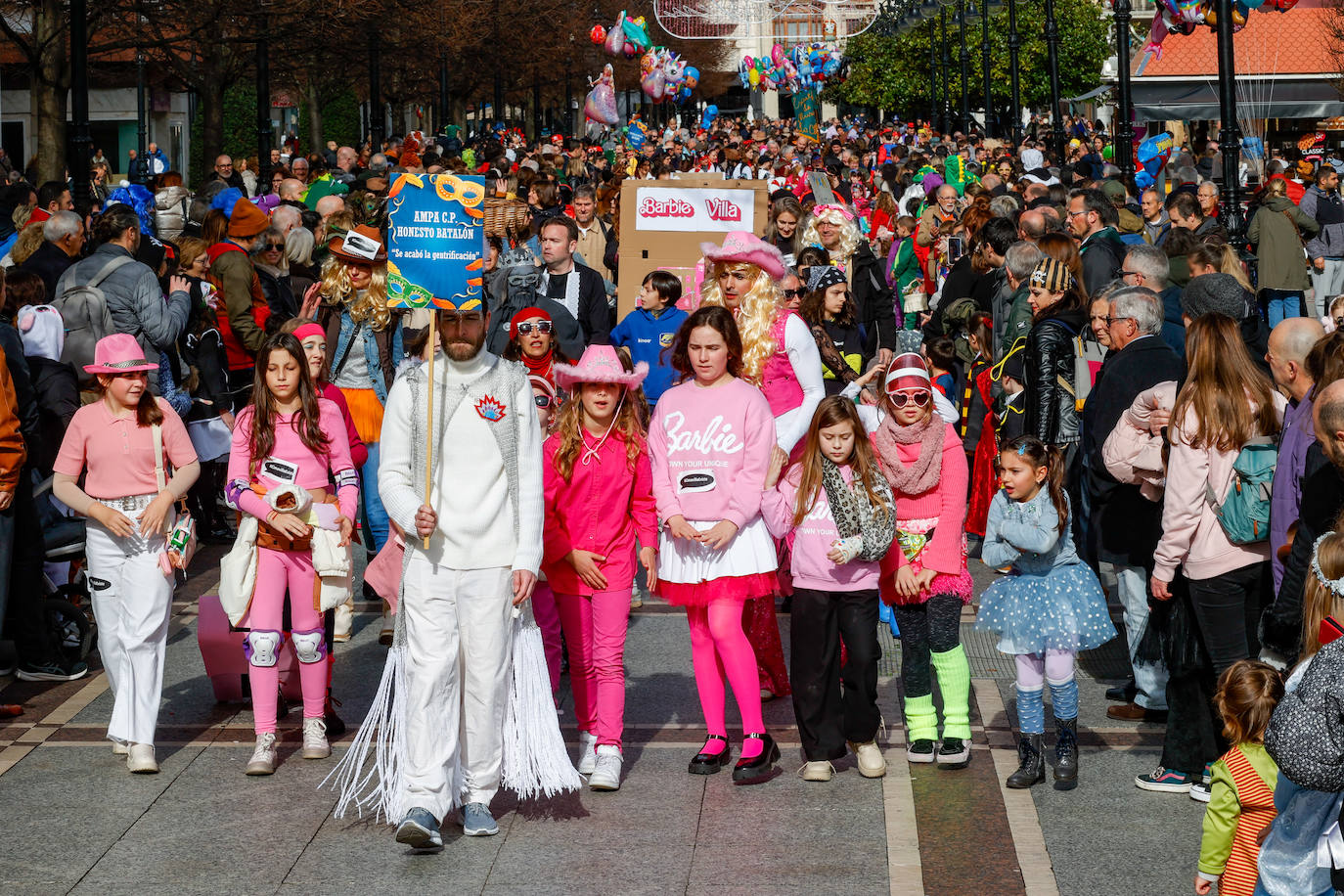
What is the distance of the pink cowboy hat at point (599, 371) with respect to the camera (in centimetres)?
683

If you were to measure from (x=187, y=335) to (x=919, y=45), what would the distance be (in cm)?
6606

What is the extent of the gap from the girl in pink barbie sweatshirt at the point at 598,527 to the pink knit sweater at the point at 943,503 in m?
0.98

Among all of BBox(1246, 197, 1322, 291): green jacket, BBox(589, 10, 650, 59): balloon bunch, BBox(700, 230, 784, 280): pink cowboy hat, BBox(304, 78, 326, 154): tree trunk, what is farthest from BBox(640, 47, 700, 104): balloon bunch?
BBox(700, 230, 784, 280): pink cowboy hat

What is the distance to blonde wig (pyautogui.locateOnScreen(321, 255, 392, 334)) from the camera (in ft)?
28.8

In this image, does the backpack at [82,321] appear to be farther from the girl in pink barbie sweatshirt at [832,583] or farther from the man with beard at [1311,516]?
the man with beard at [1311,516]

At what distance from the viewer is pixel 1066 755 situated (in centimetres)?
677

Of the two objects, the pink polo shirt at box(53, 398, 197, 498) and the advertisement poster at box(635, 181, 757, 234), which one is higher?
the advertisement poster at box(635, 181, 757, 234)

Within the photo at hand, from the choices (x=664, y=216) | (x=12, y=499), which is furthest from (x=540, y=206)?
(x=12, y=499)

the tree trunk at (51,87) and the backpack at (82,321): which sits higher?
the tree trunk at (51,87)

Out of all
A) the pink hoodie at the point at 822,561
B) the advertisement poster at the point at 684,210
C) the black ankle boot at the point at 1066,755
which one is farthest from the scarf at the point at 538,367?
the advertisement poster at the point at 684,210

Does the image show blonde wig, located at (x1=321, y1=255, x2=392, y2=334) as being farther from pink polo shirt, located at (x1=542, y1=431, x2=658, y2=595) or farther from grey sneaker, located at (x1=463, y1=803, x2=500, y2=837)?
grey sneaker, located at (x1=463, y1=803, x2=500, y2=837)

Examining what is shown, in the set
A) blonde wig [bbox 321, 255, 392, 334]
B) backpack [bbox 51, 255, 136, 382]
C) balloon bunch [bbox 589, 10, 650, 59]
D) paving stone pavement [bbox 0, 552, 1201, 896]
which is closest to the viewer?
paving stone pavement [bbox 0, 552, 1201, 896]

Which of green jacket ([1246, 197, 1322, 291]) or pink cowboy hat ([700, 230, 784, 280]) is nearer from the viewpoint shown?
pink cowboy hat ([700, 230, 784, 280])

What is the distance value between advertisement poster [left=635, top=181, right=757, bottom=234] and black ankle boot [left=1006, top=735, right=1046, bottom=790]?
6911 mm
